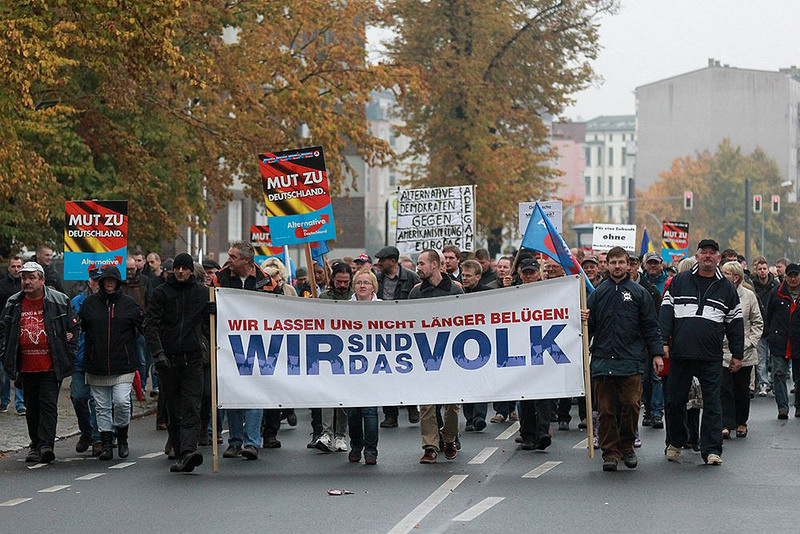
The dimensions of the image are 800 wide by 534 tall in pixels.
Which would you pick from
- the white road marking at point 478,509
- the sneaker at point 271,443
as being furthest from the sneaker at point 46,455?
the white road marking at point 478,509

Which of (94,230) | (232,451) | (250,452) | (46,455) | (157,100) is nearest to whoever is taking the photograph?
(250,452)

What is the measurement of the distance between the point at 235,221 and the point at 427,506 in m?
38.4

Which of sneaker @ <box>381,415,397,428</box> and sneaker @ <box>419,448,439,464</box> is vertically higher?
sneaker @ <box>419,448,439,464</box>

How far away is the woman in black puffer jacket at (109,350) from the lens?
1402 centimetres

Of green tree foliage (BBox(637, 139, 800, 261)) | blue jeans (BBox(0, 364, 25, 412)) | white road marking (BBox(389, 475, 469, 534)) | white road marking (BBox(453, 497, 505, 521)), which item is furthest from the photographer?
green tree foliage (BBox(637, 139, 800, 261))

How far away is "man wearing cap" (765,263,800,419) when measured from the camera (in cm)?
1828

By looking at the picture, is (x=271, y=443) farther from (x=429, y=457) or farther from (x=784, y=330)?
(x=784, y=330)

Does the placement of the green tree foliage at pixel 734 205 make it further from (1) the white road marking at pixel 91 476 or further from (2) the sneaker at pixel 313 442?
(1) the white road marking at pixel 91 476

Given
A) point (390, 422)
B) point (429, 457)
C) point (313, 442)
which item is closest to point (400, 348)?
point (429, 457)

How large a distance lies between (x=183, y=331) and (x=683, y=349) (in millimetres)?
4481

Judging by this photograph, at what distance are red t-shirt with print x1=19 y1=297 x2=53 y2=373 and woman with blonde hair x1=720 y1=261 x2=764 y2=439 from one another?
21.4ft

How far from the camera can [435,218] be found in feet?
80.4

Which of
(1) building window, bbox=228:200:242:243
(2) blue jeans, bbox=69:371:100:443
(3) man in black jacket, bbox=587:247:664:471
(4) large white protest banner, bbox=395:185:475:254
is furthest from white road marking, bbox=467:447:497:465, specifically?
(1) building window, bbox=228:200:242:243

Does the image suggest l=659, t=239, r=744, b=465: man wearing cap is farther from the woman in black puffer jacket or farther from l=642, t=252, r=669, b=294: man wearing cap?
the woman in black puffer jacket
